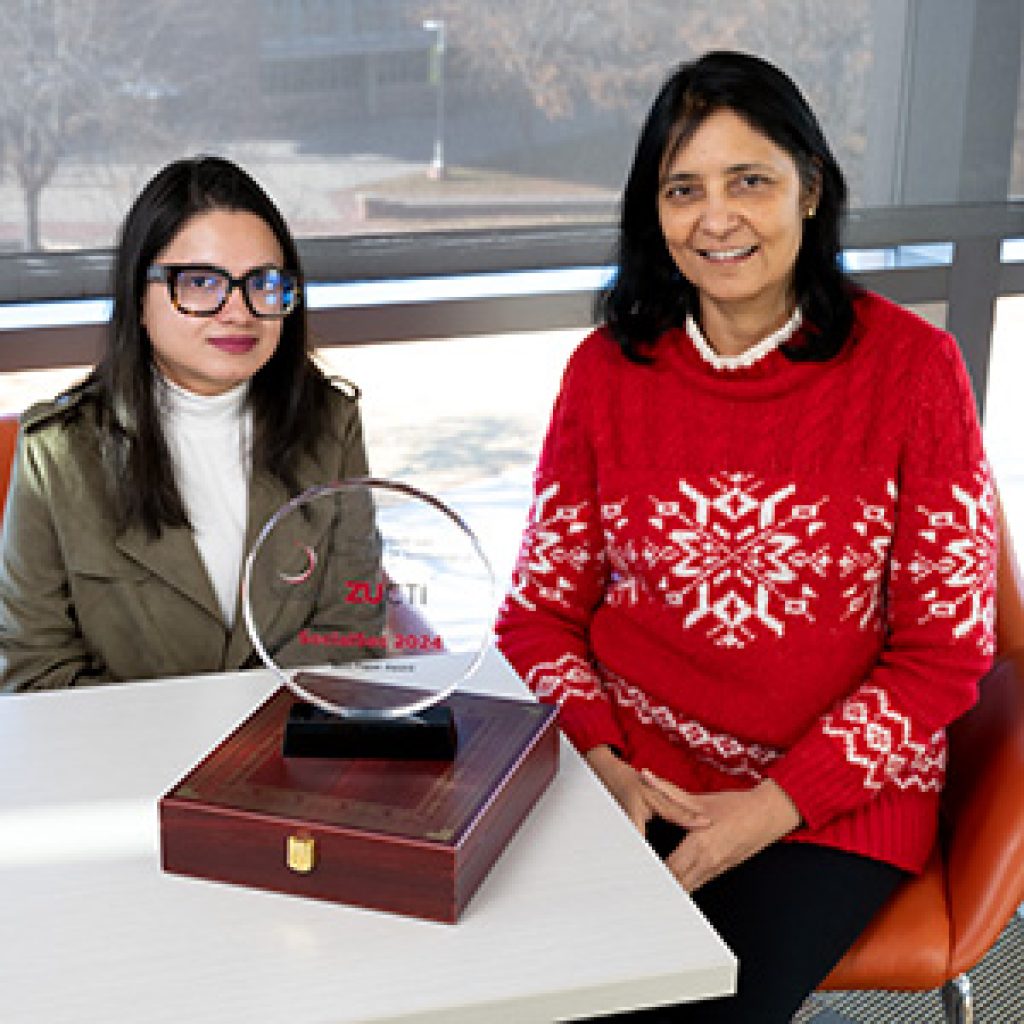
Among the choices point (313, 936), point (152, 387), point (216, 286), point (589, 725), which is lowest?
point (589, 725)

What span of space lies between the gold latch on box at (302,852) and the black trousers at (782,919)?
1.73 feet

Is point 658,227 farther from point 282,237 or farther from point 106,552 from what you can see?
point 106,552

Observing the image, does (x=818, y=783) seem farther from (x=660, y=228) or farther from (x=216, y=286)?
(x=216, y=286)

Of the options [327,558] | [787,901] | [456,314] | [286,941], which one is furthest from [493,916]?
[456,314]

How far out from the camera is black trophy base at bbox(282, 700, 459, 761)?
4.81 ft

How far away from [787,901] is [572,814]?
406mm

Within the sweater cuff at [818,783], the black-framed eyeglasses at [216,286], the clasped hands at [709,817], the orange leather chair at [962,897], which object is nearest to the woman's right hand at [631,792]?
the clasped hands at [709,817]

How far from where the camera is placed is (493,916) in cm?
133

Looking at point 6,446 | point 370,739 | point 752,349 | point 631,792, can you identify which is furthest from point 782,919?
point 6,446

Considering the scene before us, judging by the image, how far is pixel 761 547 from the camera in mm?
1902

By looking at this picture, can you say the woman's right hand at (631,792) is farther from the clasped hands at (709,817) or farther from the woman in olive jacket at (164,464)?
the woman in olive jacket at (164,464)

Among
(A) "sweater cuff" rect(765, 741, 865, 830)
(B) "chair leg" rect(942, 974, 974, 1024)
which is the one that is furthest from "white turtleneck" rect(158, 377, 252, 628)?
(B) "chair leg" rect(942, 974, 974, 1024)

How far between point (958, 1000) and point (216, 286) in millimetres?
1210

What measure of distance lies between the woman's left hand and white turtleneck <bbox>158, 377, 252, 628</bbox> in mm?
601
